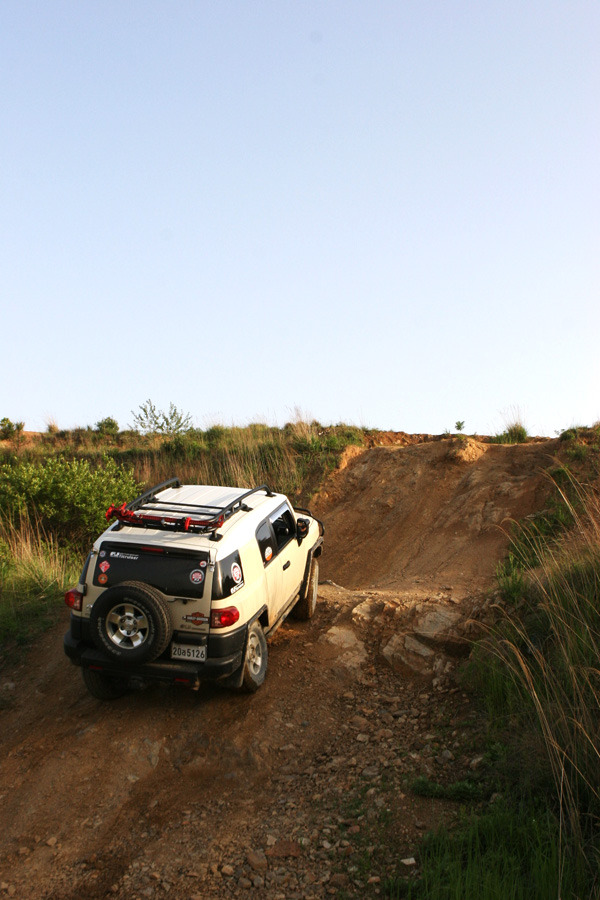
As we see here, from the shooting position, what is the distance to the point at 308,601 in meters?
9.05

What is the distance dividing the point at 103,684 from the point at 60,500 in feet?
25.0

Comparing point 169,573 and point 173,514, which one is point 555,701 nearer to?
point 169,573

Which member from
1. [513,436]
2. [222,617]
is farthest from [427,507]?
[222,617]

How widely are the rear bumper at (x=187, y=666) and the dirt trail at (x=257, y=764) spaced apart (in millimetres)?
720

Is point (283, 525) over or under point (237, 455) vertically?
under

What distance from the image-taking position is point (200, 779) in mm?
6059

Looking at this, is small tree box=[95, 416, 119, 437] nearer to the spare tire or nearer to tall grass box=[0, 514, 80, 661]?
tall grass box=[0, 514, 80, 661]

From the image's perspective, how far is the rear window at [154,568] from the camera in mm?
6246

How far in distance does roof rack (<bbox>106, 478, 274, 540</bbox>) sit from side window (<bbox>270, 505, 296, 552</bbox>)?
1.79 ft

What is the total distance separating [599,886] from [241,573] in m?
3.73

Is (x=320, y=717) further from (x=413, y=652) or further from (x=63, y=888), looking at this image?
(x=63, y=888)

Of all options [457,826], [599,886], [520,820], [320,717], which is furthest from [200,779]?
[599,886]

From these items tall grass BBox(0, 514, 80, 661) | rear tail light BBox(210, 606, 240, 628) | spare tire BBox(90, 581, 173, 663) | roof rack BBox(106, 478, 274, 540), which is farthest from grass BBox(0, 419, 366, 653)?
rear tail light BBox(210, 606, 240, 628)

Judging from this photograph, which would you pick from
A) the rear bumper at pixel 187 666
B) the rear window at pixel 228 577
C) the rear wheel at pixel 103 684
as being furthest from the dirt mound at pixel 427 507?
the rear wheel at pixel 103 684
